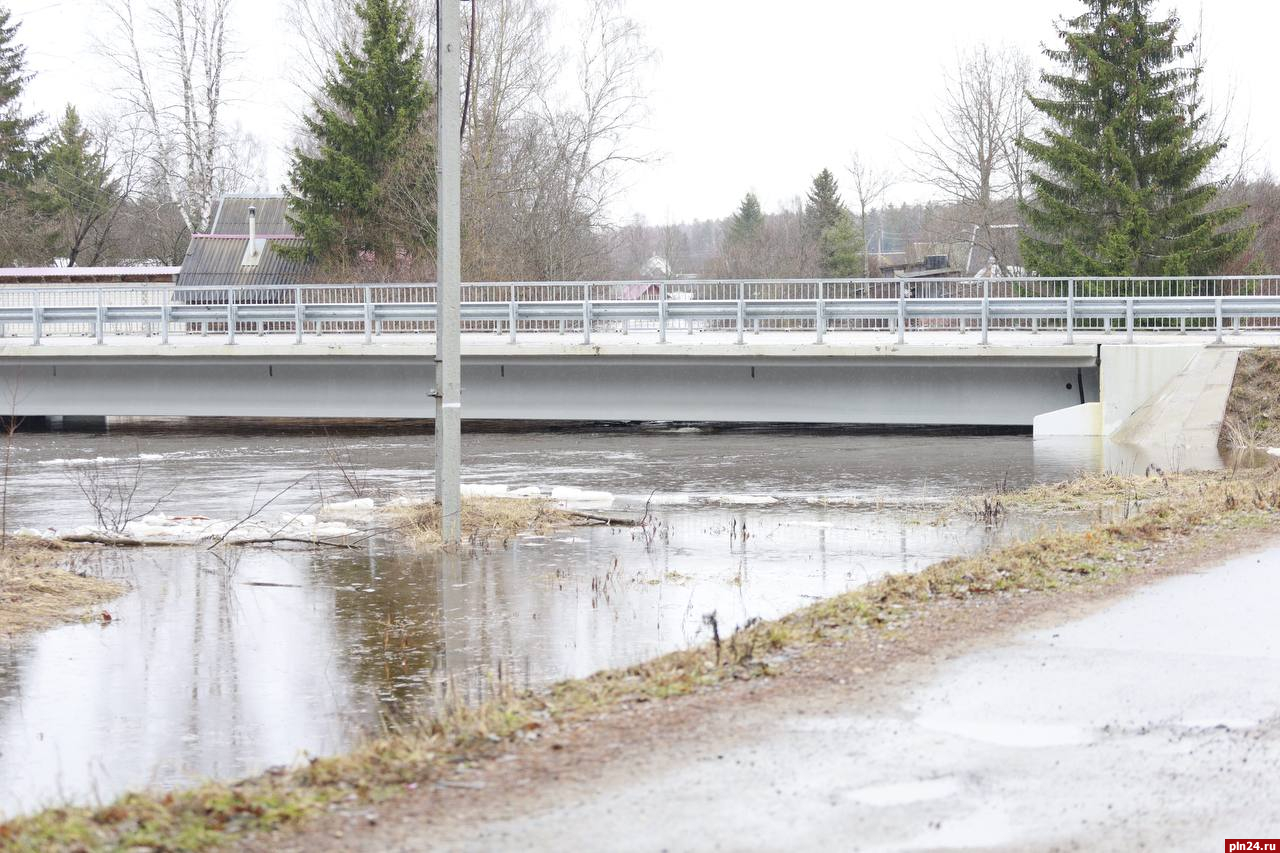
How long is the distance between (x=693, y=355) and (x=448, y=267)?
15030 mm

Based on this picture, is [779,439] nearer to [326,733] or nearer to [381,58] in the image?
[326,733]

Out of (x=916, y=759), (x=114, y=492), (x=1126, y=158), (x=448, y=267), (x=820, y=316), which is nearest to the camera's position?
(x=916, y=759)

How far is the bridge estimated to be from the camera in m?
25.7

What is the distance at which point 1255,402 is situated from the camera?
23.5m

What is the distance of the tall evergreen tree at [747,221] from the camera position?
104 m

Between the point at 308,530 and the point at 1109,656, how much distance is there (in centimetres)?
912

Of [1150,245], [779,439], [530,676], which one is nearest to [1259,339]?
[779,439]

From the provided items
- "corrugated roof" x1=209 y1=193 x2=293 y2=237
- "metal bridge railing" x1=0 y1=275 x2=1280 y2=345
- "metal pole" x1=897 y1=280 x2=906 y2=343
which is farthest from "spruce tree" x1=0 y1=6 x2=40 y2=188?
"metal pole" x1=897 y1=280 x2=906 y2=343

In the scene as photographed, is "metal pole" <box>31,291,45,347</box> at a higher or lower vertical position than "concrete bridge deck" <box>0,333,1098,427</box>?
higher

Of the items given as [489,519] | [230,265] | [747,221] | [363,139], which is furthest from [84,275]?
[747,221]

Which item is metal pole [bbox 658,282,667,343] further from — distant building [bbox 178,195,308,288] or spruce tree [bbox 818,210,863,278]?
spruce tree [bbox 818,210,863,278]

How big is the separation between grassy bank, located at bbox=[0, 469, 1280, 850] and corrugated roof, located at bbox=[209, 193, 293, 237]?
45.3 metres

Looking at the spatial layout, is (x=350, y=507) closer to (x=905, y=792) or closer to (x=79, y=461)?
(x=79, y=461)

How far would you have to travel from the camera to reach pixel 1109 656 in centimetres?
742
